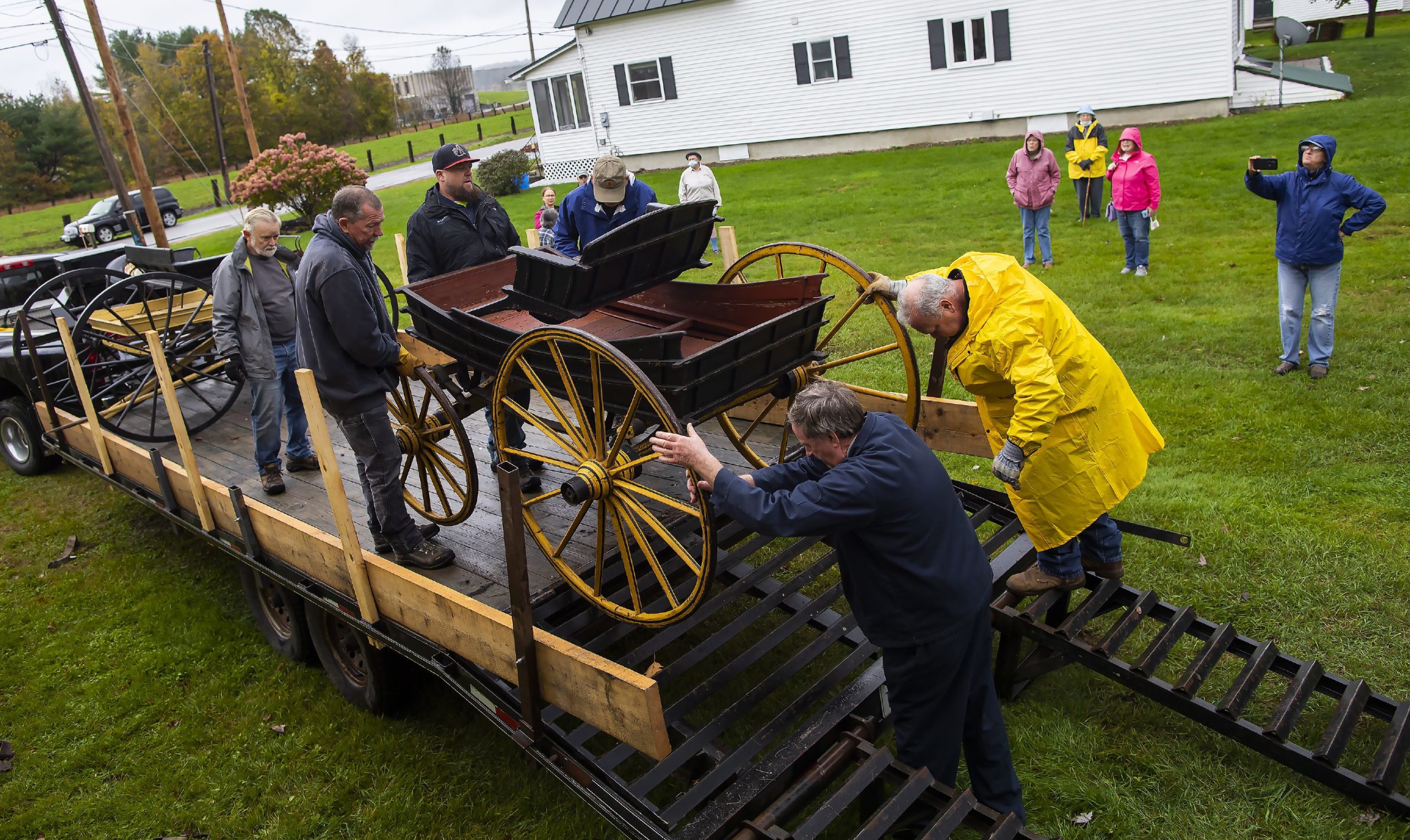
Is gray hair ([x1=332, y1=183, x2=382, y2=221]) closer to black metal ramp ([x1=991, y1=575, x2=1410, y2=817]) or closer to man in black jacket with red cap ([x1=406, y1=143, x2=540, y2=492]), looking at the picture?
man in black jacket with red cap ([x1=406, y1=143, x2=540, y2=492])

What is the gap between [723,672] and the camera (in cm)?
377

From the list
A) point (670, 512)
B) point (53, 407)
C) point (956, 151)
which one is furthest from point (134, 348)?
point (956, 151)

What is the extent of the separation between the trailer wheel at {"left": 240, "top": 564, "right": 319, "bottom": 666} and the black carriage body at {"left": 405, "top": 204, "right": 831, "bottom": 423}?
1.78m

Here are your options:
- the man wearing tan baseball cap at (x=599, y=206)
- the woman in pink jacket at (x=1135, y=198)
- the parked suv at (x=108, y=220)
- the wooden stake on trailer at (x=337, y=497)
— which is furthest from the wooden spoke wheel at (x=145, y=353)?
the parked suv at (x=108, y=220)

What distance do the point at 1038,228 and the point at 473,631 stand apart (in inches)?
381

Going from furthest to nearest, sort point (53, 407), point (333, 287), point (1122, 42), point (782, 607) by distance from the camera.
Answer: point (1122, 42) → point (53, 407) → point (782, 607) → point (333, 287)

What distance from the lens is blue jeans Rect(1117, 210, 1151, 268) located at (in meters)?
10.3

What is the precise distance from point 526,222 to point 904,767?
18411mm

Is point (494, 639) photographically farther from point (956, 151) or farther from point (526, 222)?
point (956, 151)

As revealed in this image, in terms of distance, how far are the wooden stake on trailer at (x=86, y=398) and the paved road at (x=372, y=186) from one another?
23.7 metres

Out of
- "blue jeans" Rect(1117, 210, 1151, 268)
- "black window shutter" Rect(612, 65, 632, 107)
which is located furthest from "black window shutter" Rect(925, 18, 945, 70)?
"blue jeans" Rect(1117, 210, 1151, 268)

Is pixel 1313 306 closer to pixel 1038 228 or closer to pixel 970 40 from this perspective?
pixel 1038 228

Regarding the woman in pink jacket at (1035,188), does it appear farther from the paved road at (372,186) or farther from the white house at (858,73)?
the paved road at (372,186)

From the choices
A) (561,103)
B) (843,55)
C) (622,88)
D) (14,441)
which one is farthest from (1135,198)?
(561,103)
